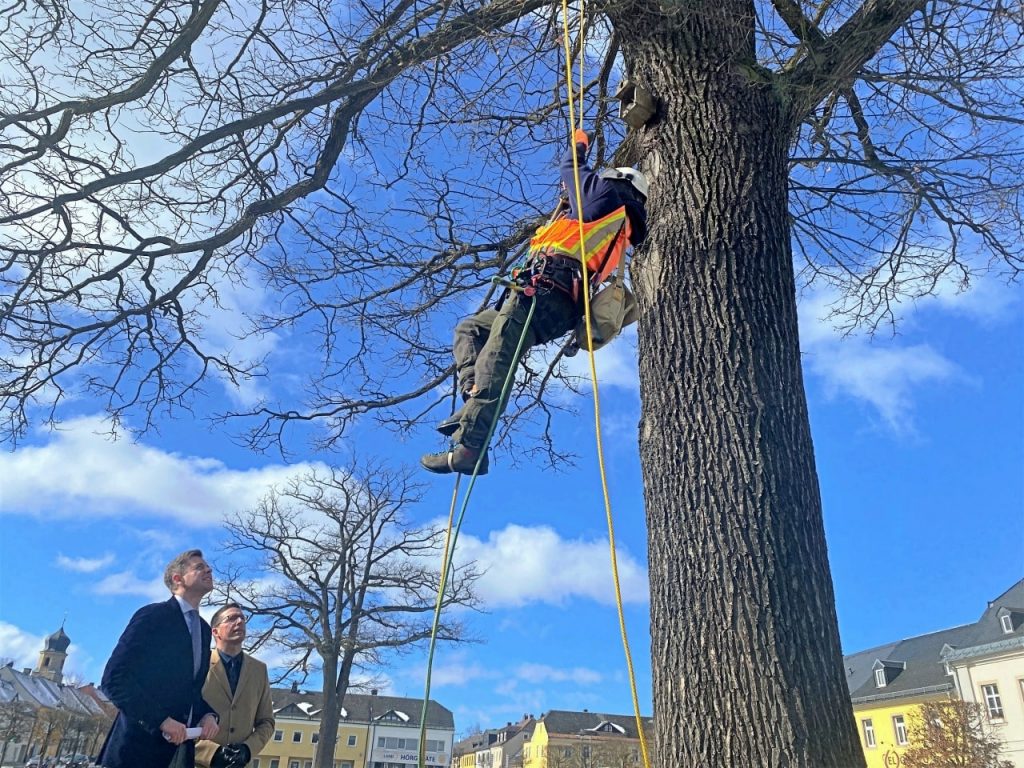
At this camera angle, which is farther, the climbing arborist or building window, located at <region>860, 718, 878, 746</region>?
building window, located at <region>860, 718, 878, 746</region>

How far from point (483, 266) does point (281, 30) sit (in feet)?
7.71

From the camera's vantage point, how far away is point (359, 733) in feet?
205

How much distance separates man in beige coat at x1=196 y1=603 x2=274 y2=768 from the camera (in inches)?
142

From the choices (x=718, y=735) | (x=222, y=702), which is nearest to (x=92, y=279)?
(x=222, y=702)

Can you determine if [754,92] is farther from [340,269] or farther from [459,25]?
[340,269]

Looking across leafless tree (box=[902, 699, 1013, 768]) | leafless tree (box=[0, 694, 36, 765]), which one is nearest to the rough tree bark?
leafless tree (box=[902, 699, 1013, 768])

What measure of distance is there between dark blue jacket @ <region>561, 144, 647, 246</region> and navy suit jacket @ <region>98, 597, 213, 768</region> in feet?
8.49

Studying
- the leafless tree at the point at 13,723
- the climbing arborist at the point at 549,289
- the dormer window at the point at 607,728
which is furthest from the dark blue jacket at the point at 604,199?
the dormer window at the point at 607,728

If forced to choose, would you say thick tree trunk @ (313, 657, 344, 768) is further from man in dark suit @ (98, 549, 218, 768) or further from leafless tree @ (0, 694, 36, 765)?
leafless tree @ (0, 694, 36, 765)

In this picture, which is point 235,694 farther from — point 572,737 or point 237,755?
point 572,737

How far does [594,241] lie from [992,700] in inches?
1361

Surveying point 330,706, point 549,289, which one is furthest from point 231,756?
point 330,706

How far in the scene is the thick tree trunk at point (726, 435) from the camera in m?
2.68

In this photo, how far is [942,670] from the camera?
113ft
